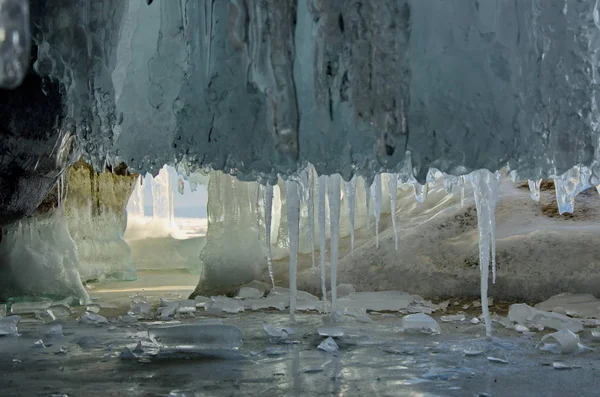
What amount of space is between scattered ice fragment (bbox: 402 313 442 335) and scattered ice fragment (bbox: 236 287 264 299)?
10.0 feet

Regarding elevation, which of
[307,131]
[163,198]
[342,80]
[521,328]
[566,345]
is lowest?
[521,328]

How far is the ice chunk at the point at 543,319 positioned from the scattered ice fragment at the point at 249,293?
311 centimetres

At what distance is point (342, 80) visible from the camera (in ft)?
11.3

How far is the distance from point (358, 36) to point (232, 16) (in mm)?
613

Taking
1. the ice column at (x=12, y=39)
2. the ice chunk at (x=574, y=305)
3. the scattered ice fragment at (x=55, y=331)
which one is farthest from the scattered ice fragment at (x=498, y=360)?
the scattered ice fragment at (x=55, y=331)

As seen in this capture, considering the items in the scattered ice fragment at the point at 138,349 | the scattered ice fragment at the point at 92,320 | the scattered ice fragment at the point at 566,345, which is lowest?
the scattered ice fragment at the point at 92,320

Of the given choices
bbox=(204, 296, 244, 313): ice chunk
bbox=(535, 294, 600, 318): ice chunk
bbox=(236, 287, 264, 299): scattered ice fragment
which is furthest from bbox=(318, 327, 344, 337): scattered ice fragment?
bbox=(236, 287, 264, 299): scattered ice fragment

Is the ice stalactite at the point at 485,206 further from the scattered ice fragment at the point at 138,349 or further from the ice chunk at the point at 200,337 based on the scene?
the scattered ice fragment at the point at 138,349

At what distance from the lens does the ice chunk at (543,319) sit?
16.6ft

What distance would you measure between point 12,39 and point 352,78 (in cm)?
149

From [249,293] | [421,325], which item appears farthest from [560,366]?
[249,293]

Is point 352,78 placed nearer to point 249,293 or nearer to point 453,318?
point 453,318

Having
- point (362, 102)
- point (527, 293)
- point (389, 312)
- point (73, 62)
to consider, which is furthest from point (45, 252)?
point (362, 102)

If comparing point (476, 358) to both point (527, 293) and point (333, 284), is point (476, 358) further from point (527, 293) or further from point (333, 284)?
point (527, 293)
